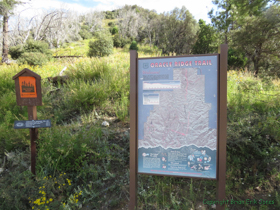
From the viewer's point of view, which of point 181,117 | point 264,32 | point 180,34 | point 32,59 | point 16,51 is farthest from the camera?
point 180,34

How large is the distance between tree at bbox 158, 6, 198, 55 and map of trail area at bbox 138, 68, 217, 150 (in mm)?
24213

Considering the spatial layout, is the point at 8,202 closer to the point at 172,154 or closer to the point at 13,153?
the point at 13,153

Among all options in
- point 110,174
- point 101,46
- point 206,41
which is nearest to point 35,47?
point 101,46

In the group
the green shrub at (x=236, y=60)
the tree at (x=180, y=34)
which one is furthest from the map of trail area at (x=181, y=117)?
the tree at (x=180, y=34)

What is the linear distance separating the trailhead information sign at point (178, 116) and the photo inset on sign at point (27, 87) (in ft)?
5.66

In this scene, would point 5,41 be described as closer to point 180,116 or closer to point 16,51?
point 16,51

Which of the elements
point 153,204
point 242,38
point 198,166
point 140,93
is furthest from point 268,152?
point 242,38

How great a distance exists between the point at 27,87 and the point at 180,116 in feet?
7.57

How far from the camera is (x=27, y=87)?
2.82m

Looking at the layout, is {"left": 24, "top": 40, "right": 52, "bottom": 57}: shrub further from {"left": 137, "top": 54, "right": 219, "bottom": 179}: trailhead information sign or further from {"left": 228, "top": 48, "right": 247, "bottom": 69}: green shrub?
{"left": 228, "top": 48, "right": 247, "bottom": 69}: green shrub

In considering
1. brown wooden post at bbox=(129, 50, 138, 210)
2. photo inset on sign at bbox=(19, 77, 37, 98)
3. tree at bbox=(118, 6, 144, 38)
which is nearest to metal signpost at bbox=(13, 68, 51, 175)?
photo inset on sign at bbox=(19, 77, 37, 98)

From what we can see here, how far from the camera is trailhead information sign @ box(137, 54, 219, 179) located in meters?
2.04

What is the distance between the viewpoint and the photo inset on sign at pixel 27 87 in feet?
9.19

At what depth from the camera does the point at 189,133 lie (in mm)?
2096
